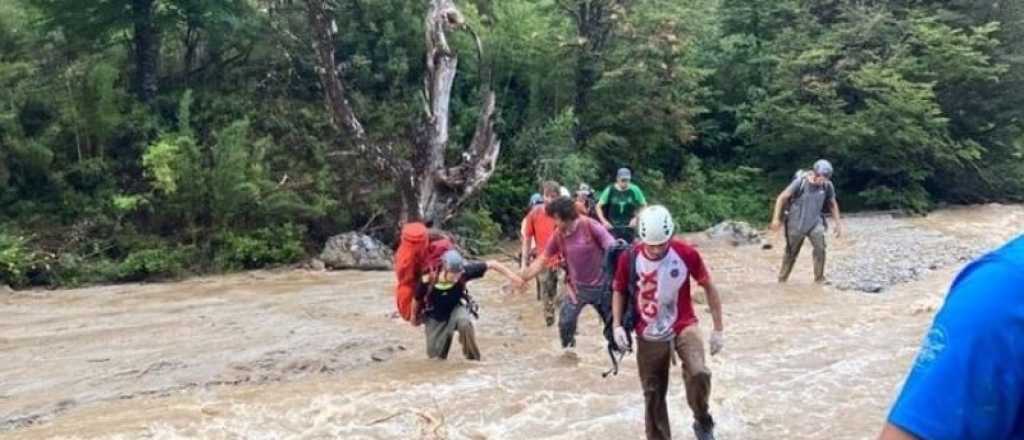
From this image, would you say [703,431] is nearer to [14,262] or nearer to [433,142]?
[14,262]

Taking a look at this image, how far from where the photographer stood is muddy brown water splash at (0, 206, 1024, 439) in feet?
27.2

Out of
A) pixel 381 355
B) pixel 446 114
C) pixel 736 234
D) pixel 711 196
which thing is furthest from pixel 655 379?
pixel 711 196

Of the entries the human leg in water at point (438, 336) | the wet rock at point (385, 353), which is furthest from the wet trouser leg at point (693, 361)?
the wet rock at point (385, 353)

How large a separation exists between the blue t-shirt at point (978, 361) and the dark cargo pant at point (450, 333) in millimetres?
8356

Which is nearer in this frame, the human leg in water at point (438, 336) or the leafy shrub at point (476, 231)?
the human leg in water at point (438, 336)

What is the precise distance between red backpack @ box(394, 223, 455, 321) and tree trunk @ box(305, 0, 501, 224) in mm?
10484

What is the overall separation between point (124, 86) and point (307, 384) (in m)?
14.1

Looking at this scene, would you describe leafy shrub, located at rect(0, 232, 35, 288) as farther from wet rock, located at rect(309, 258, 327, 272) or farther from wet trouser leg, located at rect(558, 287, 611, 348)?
wet trouser leg, located at rect(558, 287, 611, 348)

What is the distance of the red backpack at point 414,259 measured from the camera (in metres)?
9.27

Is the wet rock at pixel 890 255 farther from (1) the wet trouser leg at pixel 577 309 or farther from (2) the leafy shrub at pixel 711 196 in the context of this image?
(1) the wet trouser leg at pixel 577 309

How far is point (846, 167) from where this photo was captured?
97.0ft

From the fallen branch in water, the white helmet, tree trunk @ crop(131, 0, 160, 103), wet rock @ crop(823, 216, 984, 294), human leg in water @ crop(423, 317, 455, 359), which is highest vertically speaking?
tree trunk @ crop(131, 0, 160, 103)

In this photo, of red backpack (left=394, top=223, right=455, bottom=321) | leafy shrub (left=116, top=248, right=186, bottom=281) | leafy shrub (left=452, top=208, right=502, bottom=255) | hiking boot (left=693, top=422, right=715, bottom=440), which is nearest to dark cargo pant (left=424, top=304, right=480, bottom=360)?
red backpack (left=394, top=223, right=455, bottom=321)

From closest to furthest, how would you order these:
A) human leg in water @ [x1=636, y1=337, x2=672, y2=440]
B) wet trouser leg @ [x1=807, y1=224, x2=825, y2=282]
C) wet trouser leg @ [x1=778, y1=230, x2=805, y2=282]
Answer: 1. human leg in water @ [x1=636, y1=337, x2=672, y2=440]
2. wet trouser leg @ [x1=807, y1=224, x2=825, y2=282]
3. wet trouser leg @ [x1=778, y1=230, x2=805, y2=282]
